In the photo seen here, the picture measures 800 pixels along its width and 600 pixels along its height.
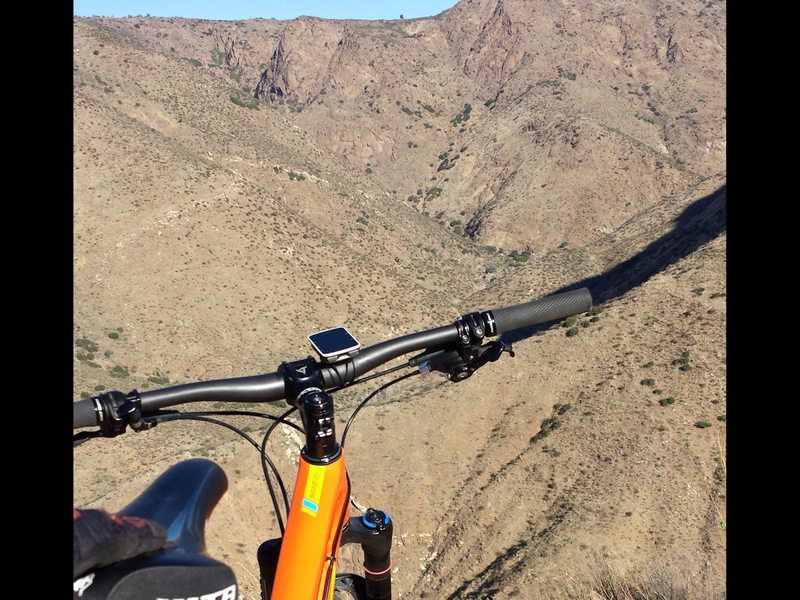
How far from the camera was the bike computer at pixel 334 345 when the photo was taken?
2985 mm

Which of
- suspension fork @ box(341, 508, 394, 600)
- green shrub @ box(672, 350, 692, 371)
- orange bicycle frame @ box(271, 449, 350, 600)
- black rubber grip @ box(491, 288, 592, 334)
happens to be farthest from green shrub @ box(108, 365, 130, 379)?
black rubber grip @ box(491, 288, 592, 334)

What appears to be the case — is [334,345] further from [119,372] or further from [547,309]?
[119,372]

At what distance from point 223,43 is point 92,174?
8513 centimetres

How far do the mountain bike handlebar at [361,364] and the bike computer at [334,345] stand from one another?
4.8 inches

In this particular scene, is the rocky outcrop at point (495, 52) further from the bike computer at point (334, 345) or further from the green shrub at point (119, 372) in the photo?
the bike computer at point (334, 345)

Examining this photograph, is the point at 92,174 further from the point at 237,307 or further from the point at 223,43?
the point at 223,43

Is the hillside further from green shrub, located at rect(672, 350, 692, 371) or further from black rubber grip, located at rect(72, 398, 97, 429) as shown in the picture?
black rubber grip, located at rect(72, 398, 97, 429)

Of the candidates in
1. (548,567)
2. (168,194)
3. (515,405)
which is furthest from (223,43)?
(548,567)

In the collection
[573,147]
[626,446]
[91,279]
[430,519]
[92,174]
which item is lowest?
[430,519]

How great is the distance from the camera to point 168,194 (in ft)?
133

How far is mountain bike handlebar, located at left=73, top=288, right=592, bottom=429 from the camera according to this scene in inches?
119

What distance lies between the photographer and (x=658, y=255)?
136 ft

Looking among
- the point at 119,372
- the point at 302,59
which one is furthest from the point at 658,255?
the point at 302,59

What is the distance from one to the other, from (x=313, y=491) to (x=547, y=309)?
6.34 feet
